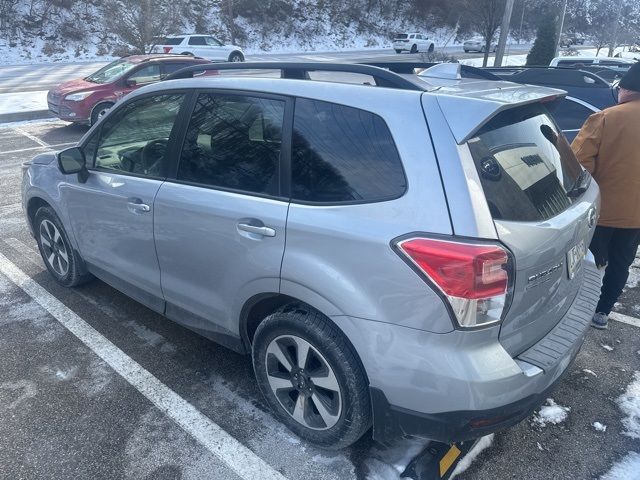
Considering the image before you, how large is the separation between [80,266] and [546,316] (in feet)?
10.7

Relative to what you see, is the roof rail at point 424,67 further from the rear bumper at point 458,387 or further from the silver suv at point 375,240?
the rear bumper at point 458,387

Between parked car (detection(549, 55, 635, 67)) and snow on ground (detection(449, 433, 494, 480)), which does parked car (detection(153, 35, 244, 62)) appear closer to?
parked car (detection(549, 55, 635, 67))

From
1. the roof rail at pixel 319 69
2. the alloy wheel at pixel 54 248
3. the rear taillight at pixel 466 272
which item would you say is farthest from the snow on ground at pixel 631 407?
the alloy wheel at pixel 54 248

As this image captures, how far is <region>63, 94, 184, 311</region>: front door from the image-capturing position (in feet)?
9.96

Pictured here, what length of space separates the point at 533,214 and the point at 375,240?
0.69m

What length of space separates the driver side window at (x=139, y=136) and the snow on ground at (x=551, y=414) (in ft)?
8.30

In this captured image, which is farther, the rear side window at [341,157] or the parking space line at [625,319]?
the parking space line at [625,319]

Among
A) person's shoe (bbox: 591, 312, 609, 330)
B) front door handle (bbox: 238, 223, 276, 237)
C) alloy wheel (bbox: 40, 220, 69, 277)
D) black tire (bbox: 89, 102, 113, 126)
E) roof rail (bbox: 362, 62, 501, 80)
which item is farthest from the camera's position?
black tire (bbox: 89, 102, 113, 126)

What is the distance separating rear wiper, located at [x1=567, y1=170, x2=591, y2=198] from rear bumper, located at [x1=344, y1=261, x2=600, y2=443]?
79cm

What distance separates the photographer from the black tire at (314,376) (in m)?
2.23

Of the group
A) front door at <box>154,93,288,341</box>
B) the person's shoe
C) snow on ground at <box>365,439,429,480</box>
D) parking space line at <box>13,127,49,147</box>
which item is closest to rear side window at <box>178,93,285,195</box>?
front door at <box>154,93,288,341</box>

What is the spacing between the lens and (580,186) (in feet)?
8.66

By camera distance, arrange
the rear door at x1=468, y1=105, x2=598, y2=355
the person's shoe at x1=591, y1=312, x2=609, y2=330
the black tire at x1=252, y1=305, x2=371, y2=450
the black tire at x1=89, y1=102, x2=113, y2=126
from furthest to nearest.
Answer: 1. the black tire at x1=89, y1=102, x2=113, y2=126
2. the person's shoe at x1=591, y1=312, x2=609, y2=330
3. the black tire at x1=252, y1=305, x2=371, y2=450
4. the rear door at x1=468, y1=105, x2=598, y2=355

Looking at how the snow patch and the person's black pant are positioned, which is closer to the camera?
the snow patch
